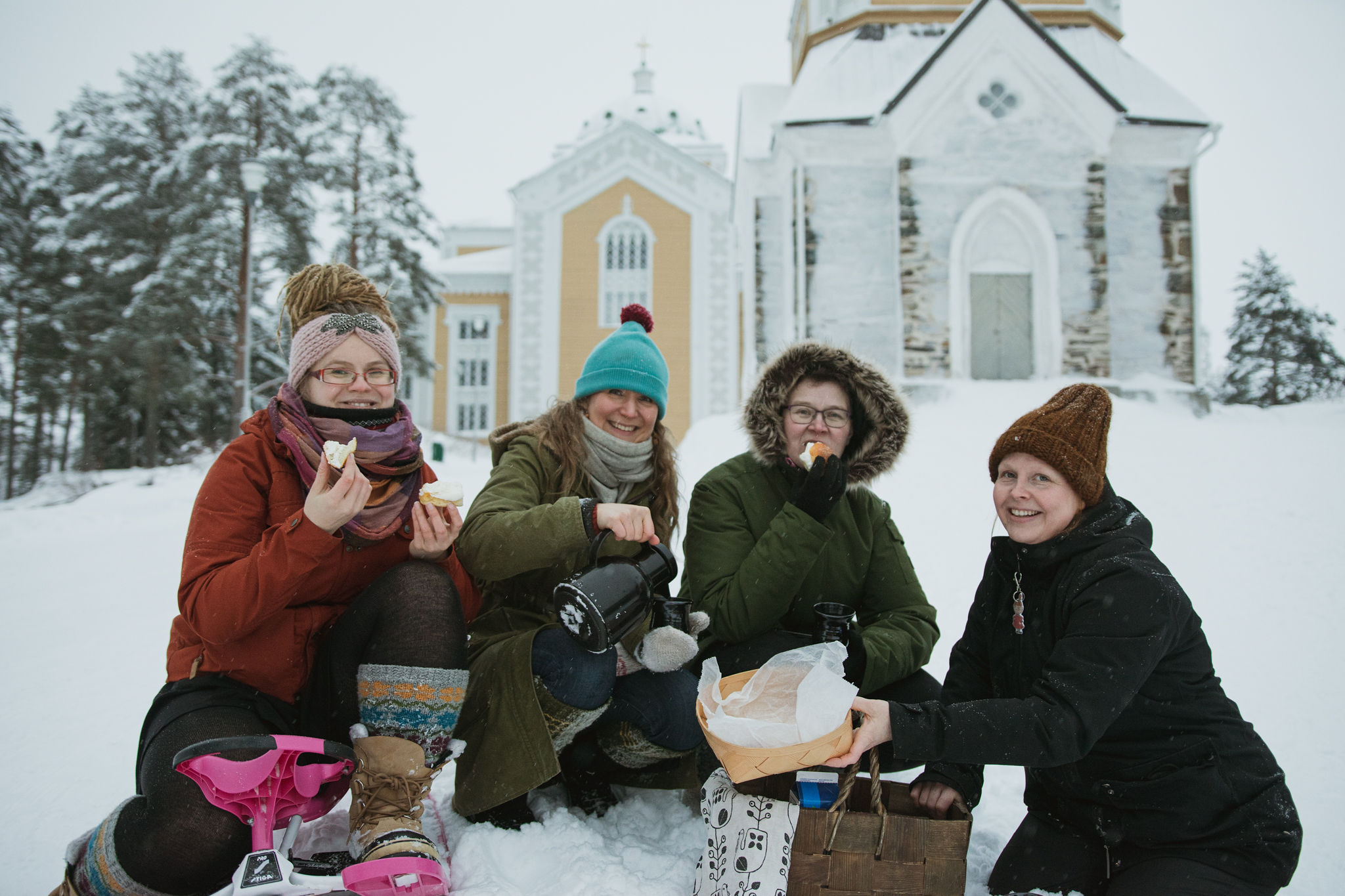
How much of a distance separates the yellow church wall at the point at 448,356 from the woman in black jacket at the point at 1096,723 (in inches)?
940

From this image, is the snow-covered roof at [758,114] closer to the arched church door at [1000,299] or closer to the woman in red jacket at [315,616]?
the arched church door at [1000,299]

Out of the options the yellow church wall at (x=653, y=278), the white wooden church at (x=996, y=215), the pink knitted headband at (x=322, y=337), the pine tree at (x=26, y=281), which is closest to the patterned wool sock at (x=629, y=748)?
the pink knitted headband at (x=322, y=337)

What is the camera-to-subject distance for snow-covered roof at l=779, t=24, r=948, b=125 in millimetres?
11008

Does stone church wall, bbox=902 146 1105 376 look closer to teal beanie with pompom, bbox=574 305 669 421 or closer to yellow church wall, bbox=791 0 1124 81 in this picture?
yellow church wall, bbox=791 0 1124 81

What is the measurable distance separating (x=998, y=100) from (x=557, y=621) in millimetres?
11423

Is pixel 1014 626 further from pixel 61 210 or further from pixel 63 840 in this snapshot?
pixel 61 210

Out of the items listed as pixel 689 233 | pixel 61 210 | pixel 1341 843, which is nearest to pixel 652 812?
pixel 1341 843

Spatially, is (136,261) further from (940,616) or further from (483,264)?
(940,616)

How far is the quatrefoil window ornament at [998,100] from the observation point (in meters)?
10.8

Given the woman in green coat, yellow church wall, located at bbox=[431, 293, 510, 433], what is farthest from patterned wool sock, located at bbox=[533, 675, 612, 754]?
yellow church wall, located at bbox=[431, 293, 510, 433]

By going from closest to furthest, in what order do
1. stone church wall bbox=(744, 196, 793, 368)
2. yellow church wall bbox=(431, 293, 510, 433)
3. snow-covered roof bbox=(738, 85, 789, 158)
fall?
1. stone church wall bbox=(744, 196, 793, 368)
2. snow-covered roof bbox=(738, 85, 789, 158)
3. yellow church wall bbox=(431, 293, 510, 433)

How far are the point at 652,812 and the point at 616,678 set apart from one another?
0.45 metres

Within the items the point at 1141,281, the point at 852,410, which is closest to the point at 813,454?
the point at 852,410

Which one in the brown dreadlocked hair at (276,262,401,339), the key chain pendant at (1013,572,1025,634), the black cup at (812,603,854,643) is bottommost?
the black cup at (812,603,854,643)
